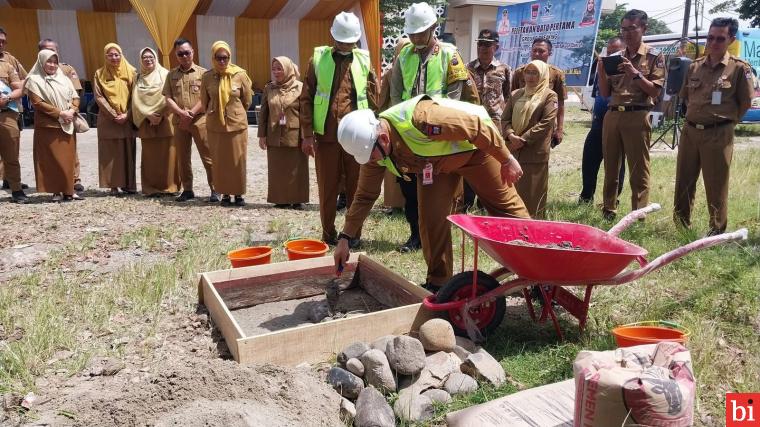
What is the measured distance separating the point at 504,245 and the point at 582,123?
52.2 ft

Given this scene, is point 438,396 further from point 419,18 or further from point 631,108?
point 631,108

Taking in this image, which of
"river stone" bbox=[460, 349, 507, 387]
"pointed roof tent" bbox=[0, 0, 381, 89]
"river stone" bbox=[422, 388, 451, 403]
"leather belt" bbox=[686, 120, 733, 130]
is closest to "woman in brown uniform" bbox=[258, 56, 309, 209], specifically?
"leather belt" bbox=[686, 120, 733, 130]

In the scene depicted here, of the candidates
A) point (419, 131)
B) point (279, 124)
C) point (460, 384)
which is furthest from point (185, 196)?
point (460, 384)

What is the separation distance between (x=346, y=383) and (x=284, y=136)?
4.34 meters

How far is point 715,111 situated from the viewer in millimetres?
4977

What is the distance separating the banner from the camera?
40.8 ft

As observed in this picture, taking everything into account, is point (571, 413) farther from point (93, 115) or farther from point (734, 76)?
point (93, 115)

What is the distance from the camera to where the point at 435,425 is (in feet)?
8.20

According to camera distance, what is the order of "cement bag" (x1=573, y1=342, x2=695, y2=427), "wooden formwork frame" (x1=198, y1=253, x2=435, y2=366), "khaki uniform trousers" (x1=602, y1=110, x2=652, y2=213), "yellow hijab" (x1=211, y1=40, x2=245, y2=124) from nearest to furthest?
"cement bag" (x1=573, y1=342, x2=695, y2=427), "wooden formwork frame" (x1=198, y1=253, x2=435, y2=366), "khaki uniform trousers" (x1=602, y1=110, x2=652, y2=213), "yellow hijab" (x1=211, y1=40, x2=245, y2=124)

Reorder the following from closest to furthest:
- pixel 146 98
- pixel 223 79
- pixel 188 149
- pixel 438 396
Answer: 1. pixel 438 396
2. pixel 223 79
3. pixel 146 98
4. pixel 188 149

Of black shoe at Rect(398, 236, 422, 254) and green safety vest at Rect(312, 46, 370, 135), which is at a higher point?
green safety vest at Rect(312, 46, 370, 135)

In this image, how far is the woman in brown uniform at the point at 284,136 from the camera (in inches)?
256

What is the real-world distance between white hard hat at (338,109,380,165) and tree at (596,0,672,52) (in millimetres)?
3623

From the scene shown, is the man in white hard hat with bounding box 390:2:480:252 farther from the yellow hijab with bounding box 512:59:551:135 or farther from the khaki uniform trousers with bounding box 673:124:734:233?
the khaki uniform trousers with bounding box 673:124:734:233
